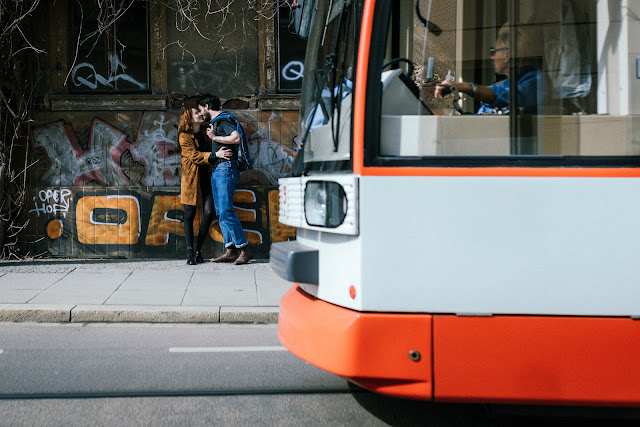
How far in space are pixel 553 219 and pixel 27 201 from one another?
27.0 ft

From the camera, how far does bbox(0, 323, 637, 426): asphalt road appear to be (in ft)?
12.5

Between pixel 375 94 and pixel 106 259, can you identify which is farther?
pixel 106 259

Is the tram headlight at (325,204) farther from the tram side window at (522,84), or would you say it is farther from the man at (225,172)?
the man at (225,172)

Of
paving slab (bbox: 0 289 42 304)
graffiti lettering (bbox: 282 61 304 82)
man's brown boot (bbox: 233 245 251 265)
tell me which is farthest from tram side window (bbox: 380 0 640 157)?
graffiti lettering (bbox: 282 61 304 82)

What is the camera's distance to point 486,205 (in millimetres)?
2973

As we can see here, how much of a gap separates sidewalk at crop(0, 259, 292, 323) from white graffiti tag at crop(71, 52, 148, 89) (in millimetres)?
2505

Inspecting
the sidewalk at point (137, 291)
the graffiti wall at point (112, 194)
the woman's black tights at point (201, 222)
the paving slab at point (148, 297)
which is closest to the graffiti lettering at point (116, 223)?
the graffiti wall at point (112, 194)

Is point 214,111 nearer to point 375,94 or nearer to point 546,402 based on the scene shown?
point 375,94

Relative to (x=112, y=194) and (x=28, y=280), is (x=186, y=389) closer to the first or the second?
(x=28, y=280)

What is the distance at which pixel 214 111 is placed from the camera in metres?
8.94

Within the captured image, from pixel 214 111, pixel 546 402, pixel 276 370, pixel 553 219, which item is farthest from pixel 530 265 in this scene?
pixel 214 111

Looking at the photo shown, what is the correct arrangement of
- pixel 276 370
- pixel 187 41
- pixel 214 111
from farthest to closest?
pixel 187 41
pixel 214 111
pixel 276 370

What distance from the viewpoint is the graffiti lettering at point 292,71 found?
386 inches

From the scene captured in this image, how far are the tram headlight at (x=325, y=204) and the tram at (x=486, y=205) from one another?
0.01 metres
